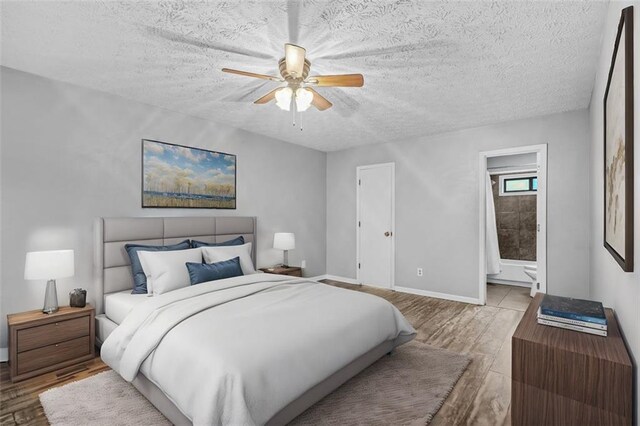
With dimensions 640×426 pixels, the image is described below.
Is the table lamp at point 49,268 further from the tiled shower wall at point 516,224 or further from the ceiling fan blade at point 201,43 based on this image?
the tiled shower wall at point 516,224

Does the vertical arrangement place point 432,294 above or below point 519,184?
below

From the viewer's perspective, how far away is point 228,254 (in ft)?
11.6

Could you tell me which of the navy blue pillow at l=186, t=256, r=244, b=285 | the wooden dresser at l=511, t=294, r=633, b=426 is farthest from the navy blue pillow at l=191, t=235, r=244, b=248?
the wooden dresser at l=511, t=294, r=633, b=426

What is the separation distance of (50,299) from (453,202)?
4.74 meters

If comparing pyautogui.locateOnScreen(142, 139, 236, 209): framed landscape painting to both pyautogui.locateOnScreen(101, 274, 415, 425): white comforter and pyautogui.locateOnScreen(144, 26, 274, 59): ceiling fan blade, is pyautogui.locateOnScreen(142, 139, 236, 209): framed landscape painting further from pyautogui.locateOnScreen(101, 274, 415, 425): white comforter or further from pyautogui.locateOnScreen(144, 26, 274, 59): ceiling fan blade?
pyautogui.locateOnScreen(144, 26, 274, 59): ceiling fan blade

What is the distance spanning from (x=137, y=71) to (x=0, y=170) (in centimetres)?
137

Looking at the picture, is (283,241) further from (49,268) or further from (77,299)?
(49,268)

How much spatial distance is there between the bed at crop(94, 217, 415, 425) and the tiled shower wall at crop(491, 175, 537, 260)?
4.24 metres

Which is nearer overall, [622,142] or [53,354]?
[622,142]

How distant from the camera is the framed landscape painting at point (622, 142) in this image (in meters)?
1.28

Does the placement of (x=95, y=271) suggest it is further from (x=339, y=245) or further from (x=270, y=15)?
(x=339, y=245)

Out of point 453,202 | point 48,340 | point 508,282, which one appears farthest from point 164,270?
point 508,282

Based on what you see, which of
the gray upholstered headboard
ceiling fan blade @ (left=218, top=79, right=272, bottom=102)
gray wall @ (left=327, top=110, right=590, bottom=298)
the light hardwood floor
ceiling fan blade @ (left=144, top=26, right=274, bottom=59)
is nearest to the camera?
the light hardwood floor

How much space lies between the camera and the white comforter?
63.9 inches
